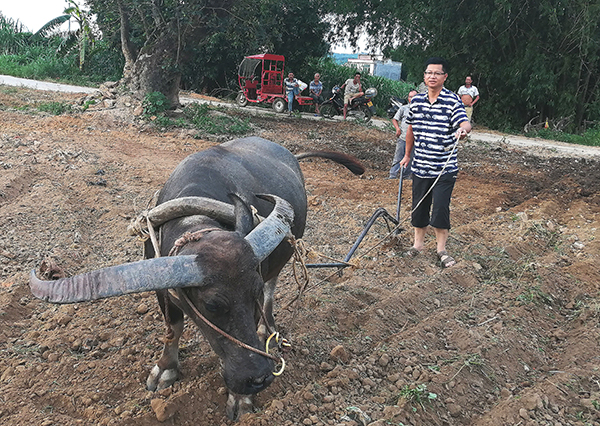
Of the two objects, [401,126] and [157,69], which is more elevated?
[157,69]

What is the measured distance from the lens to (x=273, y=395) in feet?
11.6

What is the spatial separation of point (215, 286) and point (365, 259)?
3493 mm

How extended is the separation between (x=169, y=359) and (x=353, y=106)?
17.0 m

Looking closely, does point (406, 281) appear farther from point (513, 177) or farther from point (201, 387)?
point (513, 177)

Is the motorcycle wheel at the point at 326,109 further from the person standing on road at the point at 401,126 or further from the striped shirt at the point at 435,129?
the striped shirt at the point at 435,129

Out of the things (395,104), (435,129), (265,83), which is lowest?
(265,83)

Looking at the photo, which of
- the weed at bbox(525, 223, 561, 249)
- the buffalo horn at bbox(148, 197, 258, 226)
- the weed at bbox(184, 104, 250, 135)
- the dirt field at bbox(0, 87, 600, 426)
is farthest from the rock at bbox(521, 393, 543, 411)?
the weed at bbox(184, 104, 250, 135)

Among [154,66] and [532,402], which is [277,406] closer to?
[532,402]

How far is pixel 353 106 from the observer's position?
19641mm

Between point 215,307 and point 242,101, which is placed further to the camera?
point 242,101

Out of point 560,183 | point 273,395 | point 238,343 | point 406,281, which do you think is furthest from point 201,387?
point 560,183

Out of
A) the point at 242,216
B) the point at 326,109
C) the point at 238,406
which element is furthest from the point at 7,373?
the point at 326,109

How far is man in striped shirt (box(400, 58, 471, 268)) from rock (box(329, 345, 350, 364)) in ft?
7.24

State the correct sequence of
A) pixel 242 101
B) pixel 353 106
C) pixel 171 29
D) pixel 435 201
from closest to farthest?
pixel 435 201 < pixel 171 29 < pixel 353 106 < pixel 242 101
